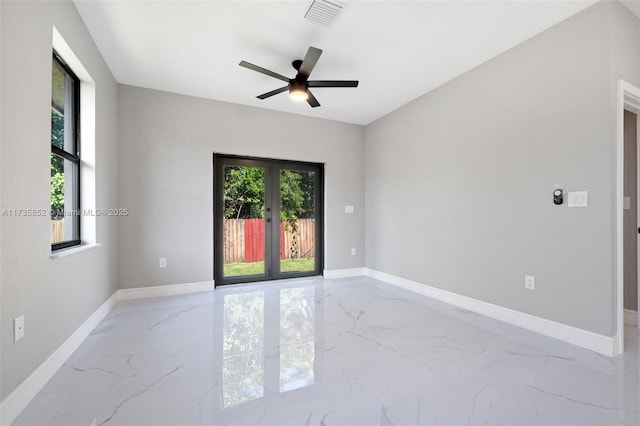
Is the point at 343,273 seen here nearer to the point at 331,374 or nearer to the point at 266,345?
the point at 266,345

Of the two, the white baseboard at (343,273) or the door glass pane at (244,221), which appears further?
the white baseboard at (343,273)

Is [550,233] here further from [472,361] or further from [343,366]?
[343,366]

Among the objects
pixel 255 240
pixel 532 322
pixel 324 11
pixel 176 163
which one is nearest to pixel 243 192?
pixel 255 240

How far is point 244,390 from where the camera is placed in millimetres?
1696

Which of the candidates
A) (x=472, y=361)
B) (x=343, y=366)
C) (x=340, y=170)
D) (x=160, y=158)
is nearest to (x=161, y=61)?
(x=160, y=158)

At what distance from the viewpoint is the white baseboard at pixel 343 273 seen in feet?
15.6

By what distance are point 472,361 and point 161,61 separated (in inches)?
158

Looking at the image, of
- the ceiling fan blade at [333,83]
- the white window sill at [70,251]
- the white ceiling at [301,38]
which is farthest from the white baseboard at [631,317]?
the white window sill at [70,251]

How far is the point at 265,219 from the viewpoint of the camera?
445cm

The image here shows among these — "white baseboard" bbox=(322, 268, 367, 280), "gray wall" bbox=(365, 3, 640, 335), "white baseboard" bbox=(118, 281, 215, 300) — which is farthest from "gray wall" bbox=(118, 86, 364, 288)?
"gray wall" bbox=(365, 3, 640, 335)

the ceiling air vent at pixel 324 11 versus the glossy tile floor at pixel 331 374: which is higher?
the ceiling air vent at pixel 324 11

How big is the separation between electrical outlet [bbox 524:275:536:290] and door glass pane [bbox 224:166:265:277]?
132 inches

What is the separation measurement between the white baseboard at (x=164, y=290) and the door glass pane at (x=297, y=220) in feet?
3.96

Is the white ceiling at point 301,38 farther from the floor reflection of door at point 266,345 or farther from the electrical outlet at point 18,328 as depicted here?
the floor reflection of door at point 266,345
